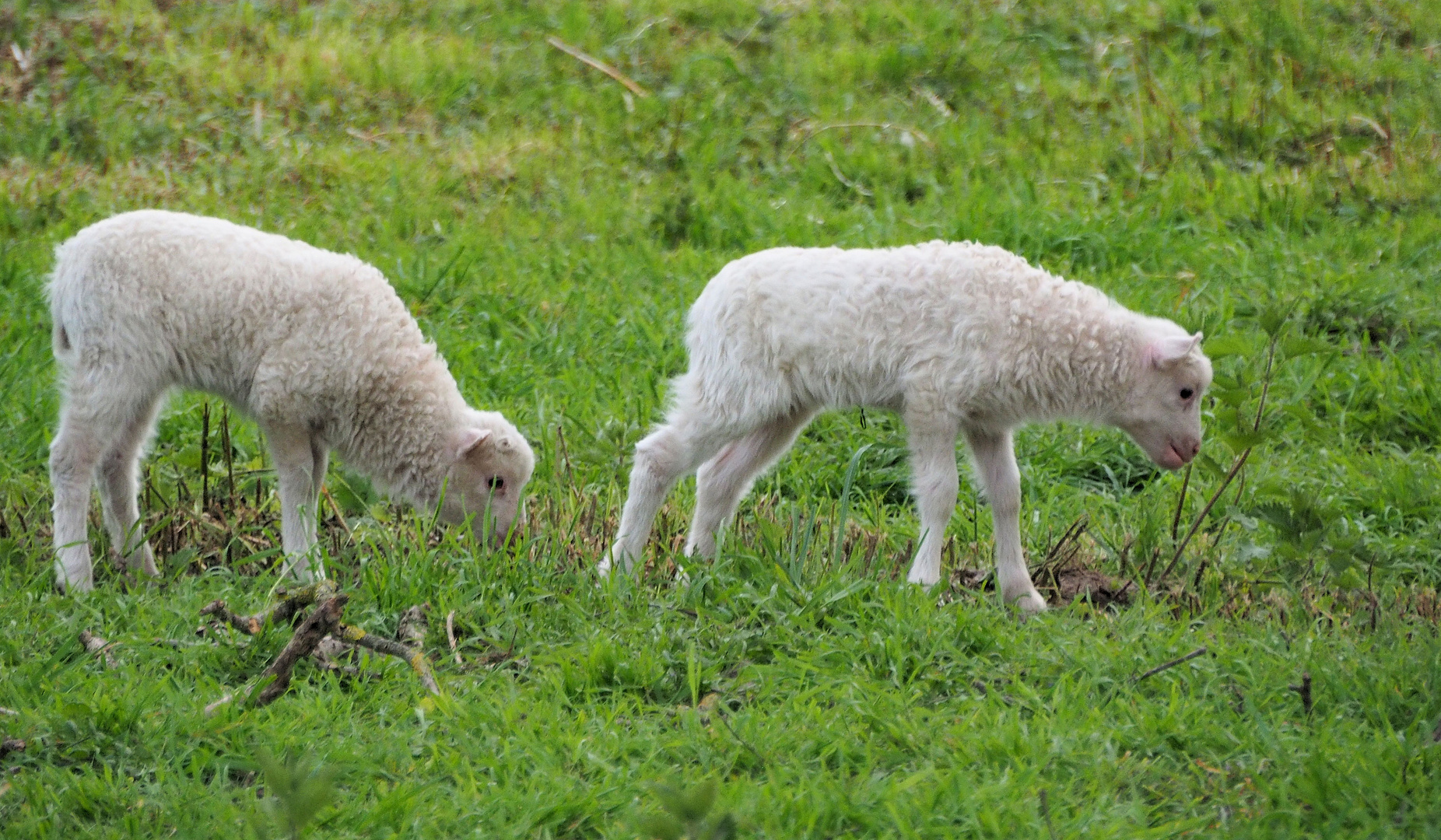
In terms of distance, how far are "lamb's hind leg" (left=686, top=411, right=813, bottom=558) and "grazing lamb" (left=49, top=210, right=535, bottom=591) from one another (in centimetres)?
72

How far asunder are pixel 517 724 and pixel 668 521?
1.98 metres

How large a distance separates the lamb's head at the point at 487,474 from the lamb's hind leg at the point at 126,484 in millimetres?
1121

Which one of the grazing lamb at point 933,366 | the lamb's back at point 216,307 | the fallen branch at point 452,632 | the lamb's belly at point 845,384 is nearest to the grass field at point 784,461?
the fallen branch at point 452,632

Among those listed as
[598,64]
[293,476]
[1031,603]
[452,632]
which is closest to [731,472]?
[1031,603]

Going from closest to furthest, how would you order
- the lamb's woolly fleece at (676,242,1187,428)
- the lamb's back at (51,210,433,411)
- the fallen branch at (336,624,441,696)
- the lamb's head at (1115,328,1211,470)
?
the fallen branch at (336,624,441,696) < the lamb's woolly fleece at (676,242,1187,428) < the lamb's head at (1115,328,1211,470) < the lamb's back at (51,210,433,411)


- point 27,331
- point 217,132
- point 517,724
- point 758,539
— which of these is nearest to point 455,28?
point 217,132

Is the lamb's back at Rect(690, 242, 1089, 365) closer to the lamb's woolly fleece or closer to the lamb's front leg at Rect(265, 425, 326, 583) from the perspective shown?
the lamb's woolly fleece

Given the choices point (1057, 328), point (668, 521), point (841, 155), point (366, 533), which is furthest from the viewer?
point (841, 155)

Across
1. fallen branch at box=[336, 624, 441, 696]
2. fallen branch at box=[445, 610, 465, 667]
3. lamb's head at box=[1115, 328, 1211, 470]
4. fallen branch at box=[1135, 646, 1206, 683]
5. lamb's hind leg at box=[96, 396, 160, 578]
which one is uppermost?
lamb's head at box=[1115, 328, 1211, 470]

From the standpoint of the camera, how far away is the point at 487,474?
5.33 meters

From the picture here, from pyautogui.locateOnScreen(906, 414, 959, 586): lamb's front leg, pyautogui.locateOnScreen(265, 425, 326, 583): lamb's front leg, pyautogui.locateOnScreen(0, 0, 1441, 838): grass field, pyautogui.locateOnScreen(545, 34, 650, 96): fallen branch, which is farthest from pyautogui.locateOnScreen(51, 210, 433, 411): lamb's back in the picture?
pyautogui.locateOnScreen(545, 34, 650, 96): fallen branch

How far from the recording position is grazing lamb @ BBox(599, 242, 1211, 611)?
4.61 meters

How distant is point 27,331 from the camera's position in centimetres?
699

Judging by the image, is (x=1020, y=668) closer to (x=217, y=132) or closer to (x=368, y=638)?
(x=368, y=638)
